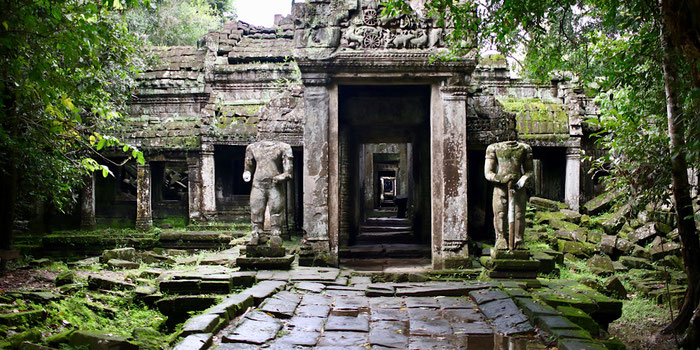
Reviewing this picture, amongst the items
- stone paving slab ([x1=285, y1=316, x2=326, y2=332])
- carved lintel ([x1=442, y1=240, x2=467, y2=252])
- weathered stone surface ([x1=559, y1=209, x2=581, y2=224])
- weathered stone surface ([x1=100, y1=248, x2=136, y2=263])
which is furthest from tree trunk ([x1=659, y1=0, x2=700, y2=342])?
weathered stone surface ([x1=100, y1=248, x2=136, y2=263])

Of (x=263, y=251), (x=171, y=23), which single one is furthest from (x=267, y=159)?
(x=171, y=23)

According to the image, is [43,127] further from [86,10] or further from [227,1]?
[227,1]

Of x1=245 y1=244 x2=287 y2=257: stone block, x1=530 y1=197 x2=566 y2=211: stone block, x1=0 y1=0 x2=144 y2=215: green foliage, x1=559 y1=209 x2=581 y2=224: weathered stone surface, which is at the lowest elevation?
x1=245 y1=244 x2=287 y2=257: stone block

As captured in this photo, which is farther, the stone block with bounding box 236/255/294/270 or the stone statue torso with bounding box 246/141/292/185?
the stone statue torso with bounding box 246/141/292/185

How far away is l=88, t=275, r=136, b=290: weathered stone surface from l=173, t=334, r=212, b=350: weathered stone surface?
3.42 metres

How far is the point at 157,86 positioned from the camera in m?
16.7

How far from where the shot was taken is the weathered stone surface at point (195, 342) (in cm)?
405

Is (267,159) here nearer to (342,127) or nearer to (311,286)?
(311,286)

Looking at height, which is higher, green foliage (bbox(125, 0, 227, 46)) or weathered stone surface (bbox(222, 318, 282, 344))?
green foliage (bbox(125, 0, 227, 46))

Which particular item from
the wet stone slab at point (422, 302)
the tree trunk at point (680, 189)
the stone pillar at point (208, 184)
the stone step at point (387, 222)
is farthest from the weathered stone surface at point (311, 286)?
the stone pillar at point (208, 184)

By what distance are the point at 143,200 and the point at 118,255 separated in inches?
202

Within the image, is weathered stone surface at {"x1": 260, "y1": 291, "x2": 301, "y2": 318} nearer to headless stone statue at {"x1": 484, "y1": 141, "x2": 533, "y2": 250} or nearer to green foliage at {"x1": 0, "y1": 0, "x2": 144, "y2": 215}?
green foliage at {"x1": 0, "y1": 0, "x2": 144, "y2": 215}

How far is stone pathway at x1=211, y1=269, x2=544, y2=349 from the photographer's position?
4652 millimetres

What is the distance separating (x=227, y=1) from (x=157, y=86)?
17.1 m
